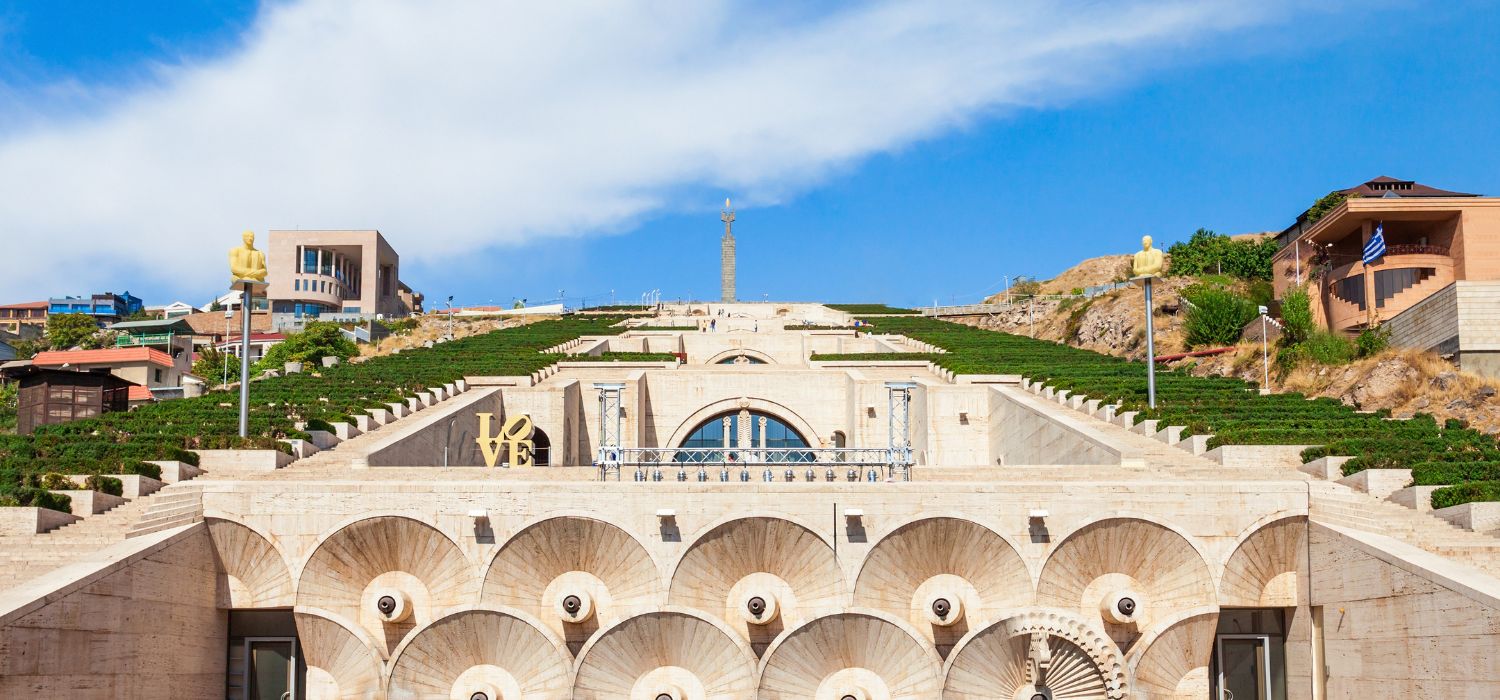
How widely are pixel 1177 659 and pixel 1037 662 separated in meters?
2.69

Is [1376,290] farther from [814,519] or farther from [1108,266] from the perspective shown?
[1108,266]

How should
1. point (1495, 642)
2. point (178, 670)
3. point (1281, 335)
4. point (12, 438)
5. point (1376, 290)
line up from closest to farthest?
point (1495, 642) < point (178, 670) < point (12, 438) < point (1376, 290) < point (1281, 335)

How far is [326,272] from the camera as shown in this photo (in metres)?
87.4

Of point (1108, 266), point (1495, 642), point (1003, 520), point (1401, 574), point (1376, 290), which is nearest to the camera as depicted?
point (1495, 642)

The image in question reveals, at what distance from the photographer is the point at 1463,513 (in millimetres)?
17875

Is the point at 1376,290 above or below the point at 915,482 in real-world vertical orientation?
above

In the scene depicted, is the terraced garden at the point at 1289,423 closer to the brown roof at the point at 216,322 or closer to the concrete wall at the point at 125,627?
the concrete wall at the point at 125,627

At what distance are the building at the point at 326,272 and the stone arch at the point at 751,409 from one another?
→ 54.0 metres

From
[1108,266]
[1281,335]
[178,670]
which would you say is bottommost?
[178,670]

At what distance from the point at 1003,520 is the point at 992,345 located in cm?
3143

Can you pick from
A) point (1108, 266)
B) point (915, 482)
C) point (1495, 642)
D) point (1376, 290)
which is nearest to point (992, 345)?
point (1376, 290)

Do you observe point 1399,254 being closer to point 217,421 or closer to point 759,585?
point 759,585

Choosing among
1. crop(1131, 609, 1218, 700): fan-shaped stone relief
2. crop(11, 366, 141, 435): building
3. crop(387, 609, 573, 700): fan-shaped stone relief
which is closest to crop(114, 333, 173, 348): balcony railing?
crop(11, 366, 141, 435): building

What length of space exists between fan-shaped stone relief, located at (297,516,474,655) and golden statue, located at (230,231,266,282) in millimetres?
8151
